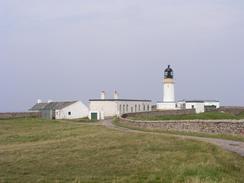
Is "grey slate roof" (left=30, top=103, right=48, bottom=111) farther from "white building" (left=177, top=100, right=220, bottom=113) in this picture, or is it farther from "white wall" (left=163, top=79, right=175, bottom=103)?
"white building" (left=177, top=100, right=220, bottom=113)

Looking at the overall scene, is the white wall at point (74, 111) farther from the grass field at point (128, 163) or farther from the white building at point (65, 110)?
the grass field at point (128, 163)

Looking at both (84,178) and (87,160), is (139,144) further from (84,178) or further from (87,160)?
(84,178)

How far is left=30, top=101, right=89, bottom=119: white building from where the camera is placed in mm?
72662

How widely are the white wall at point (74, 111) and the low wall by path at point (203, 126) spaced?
33407 millimetres

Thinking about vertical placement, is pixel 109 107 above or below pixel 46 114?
above

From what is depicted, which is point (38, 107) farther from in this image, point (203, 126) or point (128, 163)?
point (128, 163)

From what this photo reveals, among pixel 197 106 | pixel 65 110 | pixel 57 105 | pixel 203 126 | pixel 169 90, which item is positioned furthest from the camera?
pixel 197 106

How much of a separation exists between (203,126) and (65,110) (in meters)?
43.2

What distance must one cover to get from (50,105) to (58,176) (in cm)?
6156

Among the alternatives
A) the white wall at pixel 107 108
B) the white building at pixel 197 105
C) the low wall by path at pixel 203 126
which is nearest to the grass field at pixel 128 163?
the low wall by path at pixel 203 126

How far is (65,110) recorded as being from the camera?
72.4 metres

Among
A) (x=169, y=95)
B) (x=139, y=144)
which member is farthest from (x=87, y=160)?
(x=169, y=95)

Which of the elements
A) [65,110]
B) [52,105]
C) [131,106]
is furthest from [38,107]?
[131,106]

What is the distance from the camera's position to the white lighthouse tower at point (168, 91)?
241ft
